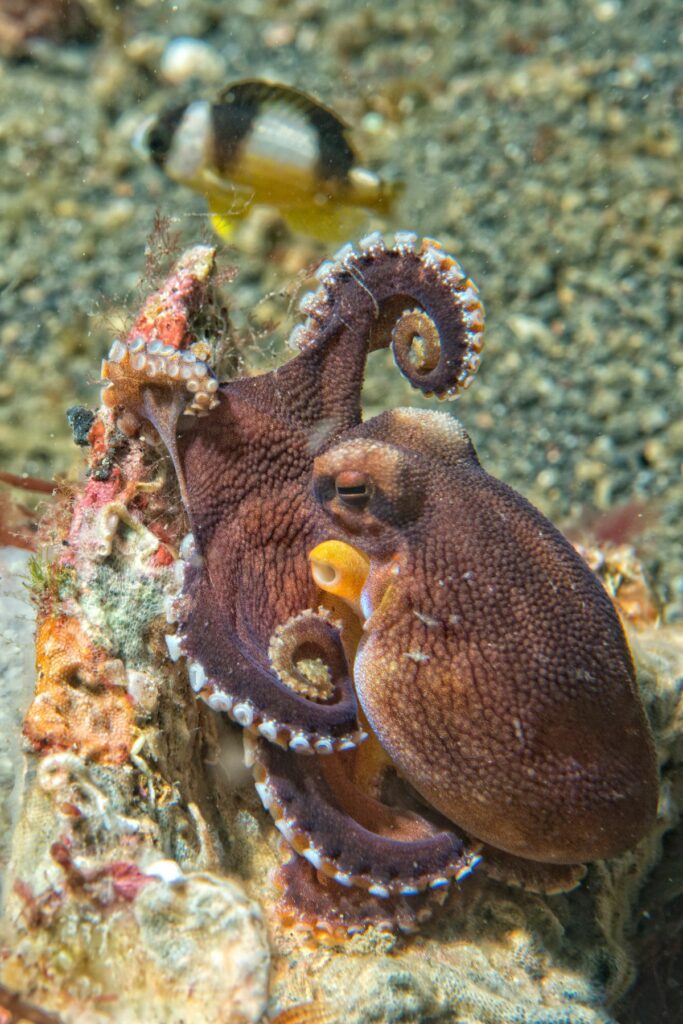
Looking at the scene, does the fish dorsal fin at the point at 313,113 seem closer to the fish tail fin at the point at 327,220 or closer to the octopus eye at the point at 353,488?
the fish tail fin at the point at 327,220

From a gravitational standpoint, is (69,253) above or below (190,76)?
below

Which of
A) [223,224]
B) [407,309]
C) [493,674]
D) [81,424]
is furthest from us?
[223,224]

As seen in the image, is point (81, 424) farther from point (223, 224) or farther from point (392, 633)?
point (223, 224)

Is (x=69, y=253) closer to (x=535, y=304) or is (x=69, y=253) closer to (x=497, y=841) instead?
(x=535, y=304)

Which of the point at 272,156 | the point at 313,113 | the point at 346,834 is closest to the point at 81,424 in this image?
the point at 346,834

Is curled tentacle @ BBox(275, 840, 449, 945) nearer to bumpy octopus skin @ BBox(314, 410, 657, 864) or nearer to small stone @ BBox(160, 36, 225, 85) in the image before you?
bumpy octopus skin @ BBox(314, 410, 657, 864)

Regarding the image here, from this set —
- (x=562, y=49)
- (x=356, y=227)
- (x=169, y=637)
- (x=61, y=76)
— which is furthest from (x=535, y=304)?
(x=169, y=637)

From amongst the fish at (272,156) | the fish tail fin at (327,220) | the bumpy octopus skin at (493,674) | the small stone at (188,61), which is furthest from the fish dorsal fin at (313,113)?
the bumpy octopus skin at (493,674)
